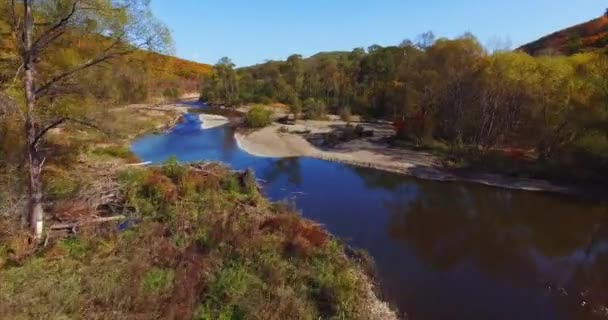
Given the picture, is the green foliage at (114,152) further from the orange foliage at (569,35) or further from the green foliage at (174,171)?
the orange foliage at (569,35)

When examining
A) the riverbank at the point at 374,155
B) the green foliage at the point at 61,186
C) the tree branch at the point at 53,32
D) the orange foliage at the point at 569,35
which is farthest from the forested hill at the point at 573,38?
the tree branch at the point at 53,32

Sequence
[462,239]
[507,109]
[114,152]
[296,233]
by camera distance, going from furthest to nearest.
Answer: [507,109] → [114,152] → [462,239] → [296,233]

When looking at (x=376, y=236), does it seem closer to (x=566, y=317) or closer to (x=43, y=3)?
(x=566, y=317)

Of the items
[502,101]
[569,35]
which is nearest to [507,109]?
[502,101]

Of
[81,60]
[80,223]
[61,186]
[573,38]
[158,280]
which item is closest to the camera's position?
[158,280]

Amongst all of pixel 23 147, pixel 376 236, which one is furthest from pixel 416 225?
pixel 23 147

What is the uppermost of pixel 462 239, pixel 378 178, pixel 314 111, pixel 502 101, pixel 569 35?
pixel 569 35

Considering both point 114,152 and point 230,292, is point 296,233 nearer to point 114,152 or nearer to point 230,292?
point 230,292
